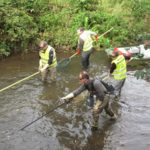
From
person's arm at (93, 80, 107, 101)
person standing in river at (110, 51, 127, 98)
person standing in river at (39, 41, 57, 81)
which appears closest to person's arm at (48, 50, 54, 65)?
person standing in river at (39, 41, 57, 81)

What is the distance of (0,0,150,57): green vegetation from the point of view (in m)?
18.0

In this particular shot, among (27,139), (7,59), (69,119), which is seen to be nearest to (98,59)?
(7,59)

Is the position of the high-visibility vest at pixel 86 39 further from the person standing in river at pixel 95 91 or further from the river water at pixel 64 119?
the person standing in river at pixel 95 91

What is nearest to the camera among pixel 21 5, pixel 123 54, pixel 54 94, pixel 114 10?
pixel 123 54

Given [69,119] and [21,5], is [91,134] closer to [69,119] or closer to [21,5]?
[69,119]

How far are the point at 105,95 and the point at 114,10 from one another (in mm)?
11731

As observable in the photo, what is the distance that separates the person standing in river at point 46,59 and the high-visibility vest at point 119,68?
2.58 m

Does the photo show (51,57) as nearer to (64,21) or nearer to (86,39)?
(86,39)

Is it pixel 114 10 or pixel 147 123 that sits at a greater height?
pixel 114 10

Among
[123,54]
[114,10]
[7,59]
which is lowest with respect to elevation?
[7,59]

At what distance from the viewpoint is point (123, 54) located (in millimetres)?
12906

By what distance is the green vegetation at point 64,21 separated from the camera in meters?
18.0

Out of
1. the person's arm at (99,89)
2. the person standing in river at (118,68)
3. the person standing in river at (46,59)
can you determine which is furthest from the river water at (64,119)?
the person's arm at (99,89)

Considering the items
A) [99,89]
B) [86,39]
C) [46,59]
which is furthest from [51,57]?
[99,89]
